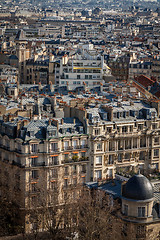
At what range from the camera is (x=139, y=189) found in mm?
50938

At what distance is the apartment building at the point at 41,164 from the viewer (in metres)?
59.6

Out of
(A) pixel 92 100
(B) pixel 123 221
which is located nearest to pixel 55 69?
(A) pixel 92 100

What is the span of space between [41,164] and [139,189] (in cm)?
1170

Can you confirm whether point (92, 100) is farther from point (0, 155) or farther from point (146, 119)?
point (0, 155)

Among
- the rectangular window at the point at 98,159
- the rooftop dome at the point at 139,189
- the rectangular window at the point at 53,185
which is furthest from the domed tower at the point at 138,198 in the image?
the rectangular window at the point at 98,159

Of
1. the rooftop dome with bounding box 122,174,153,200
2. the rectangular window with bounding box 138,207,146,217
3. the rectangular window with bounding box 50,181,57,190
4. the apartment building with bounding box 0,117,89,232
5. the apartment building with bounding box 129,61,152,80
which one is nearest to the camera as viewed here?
the rooftop dome with bounding box 122,174,153,200

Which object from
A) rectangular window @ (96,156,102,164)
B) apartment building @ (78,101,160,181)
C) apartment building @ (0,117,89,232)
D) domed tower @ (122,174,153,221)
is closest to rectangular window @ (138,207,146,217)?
domed tower @ (122,174,153,221)

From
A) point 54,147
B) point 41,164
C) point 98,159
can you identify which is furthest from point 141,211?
point 98,159

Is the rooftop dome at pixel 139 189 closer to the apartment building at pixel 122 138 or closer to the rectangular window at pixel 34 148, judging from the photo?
the rectangular window at pixel 34 148

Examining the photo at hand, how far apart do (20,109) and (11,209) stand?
15.4 metres

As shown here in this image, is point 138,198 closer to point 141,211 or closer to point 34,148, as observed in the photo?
point 141,211

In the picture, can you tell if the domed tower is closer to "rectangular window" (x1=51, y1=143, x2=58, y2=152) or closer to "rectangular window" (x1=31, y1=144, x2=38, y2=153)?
"rectangular window" (x1=51, y1=143, x2=58, y2=152)

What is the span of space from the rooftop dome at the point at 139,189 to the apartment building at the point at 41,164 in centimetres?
825

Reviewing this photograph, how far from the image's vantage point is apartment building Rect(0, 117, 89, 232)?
59562mm
